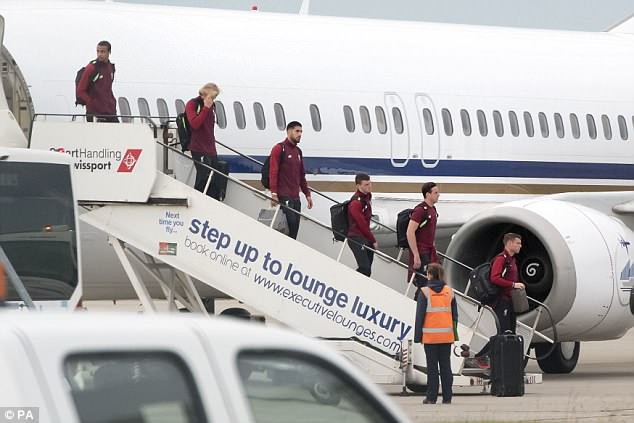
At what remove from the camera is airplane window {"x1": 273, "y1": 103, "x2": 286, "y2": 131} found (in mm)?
19047

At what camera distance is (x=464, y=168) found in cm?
2061

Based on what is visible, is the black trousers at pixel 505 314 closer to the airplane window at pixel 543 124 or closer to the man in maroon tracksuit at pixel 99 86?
the airplane window at pixel 543 124

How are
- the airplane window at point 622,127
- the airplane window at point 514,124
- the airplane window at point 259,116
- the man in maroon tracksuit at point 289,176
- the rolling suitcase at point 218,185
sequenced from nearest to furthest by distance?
the rolling suitcase at point 218,185, the man in maroon tracksuit at point 289,176, the airplane window at point 259,116, the airplane window at point 514,124, the airplane window at point 622,127

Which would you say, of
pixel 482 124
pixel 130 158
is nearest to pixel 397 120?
pixel 482 124

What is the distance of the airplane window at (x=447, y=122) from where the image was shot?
20.6 meters

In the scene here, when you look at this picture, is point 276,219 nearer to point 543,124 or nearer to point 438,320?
point 438,320

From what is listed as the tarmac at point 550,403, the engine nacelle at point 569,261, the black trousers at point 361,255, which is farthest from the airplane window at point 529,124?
the black trousers at point 361,255

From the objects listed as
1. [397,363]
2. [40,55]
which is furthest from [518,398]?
[40,55]

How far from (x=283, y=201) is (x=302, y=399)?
1278 cm

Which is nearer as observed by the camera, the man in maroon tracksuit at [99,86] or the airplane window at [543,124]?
the man in maroon tracksuit at [99,86]

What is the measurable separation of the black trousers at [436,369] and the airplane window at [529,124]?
6.50 meters

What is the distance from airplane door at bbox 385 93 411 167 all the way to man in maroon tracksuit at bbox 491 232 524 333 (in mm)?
2534

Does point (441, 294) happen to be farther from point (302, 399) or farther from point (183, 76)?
point (302, 399)

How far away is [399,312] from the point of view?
655 inches
